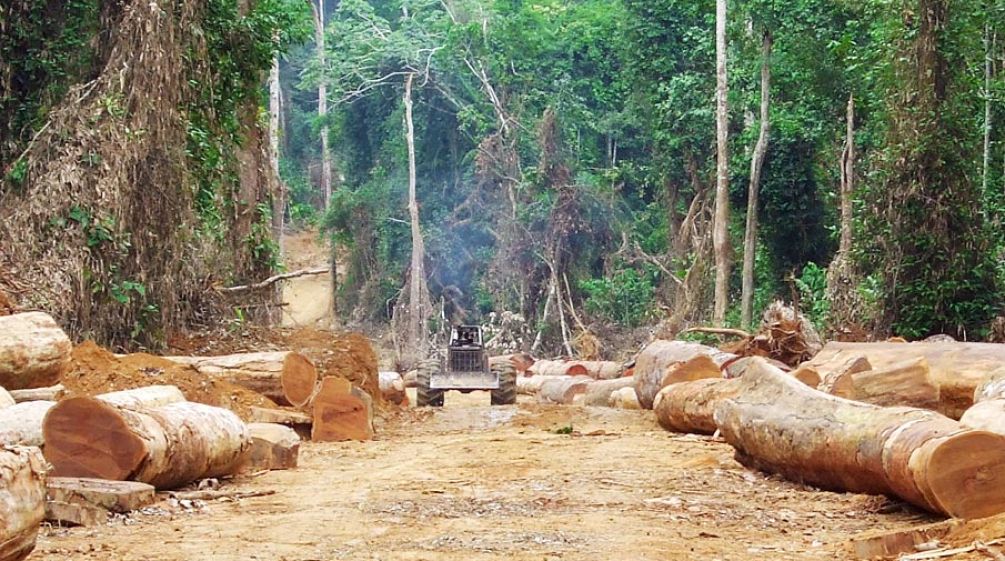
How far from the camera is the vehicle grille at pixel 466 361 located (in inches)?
960

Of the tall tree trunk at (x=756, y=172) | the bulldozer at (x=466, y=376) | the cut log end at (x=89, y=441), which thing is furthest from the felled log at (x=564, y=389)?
the cut log end at (x=89, y=441)

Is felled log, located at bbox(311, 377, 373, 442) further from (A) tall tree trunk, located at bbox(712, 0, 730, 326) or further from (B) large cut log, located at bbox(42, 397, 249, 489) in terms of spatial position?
(A) tall tree trunk, located at bbox(712, 0, 730, 326)

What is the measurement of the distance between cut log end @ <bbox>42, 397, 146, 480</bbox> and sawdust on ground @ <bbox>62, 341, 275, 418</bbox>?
4.48 metres

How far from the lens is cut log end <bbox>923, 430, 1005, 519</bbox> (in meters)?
7.09

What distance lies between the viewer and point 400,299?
44719 mm

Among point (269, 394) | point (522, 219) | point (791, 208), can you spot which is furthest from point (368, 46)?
point (269, 394)

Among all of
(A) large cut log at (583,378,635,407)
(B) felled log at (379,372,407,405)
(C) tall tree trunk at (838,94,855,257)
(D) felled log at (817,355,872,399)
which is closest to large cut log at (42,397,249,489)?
(D) felled log at (817,355,872,399)

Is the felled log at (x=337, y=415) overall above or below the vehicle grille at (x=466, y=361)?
above

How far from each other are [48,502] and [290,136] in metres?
54.8

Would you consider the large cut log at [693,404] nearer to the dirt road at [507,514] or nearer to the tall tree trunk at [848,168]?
the dirt road at [507,514]

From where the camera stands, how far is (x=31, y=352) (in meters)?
11.6

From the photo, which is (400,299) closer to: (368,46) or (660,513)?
(368,46)

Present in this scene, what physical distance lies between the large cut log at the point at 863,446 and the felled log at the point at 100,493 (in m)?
4.72

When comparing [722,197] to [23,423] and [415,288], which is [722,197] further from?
[23,423]
